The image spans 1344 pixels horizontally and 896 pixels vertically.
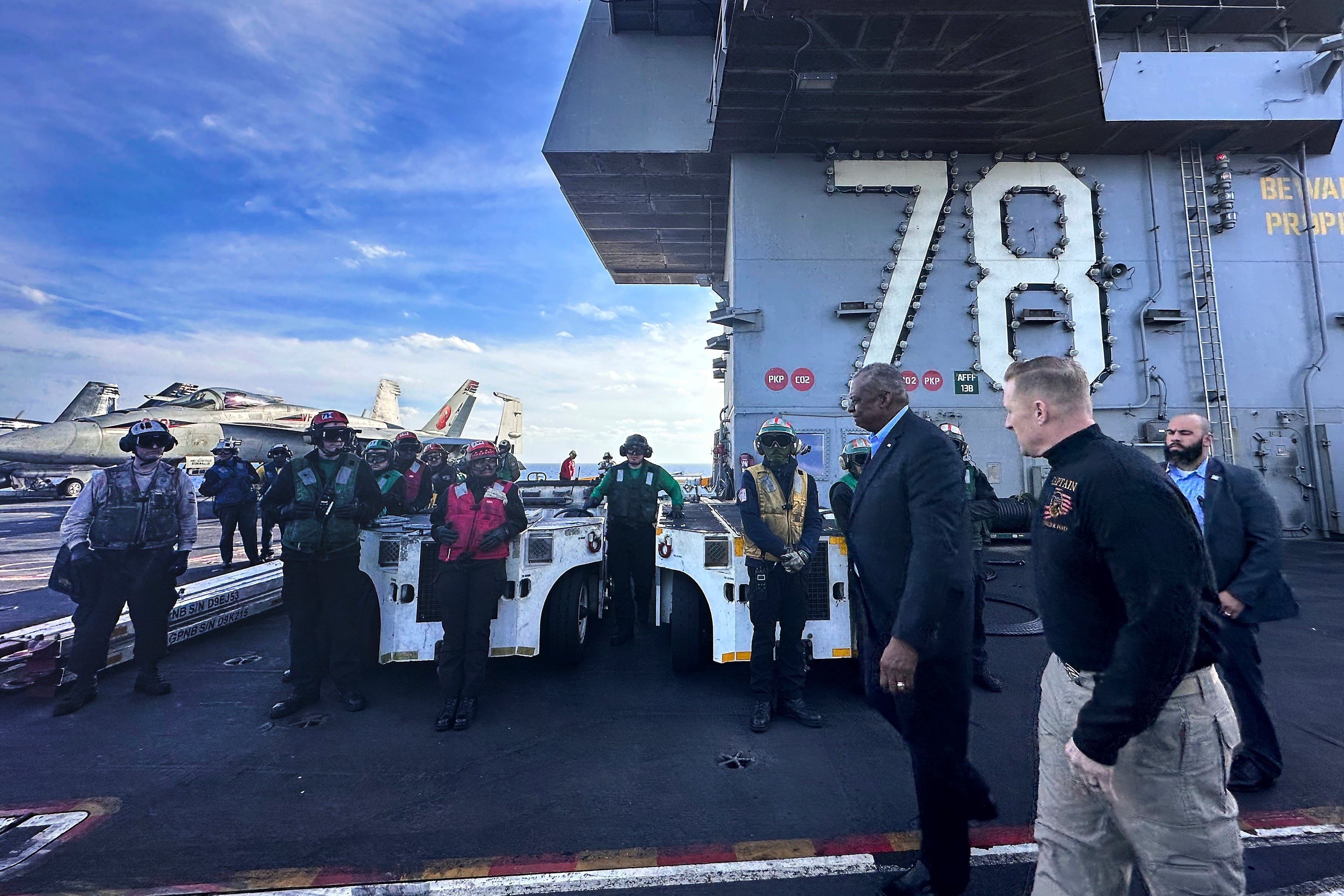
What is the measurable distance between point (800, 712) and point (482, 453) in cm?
296

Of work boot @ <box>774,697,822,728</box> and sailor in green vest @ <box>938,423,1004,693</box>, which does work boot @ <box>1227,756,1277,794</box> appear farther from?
work boot @ <box>774,697,822,728</box>

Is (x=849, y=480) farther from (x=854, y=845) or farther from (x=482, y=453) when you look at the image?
(x=482, y=453)

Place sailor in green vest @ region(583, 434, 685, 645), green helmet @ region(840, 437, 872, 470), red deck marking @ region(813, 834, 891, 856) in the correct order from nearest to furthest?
red deck marking @ region(813, 834, 891, 856) → green helmet @ region(840, 437, 872, 470) → sailor in green vest @ region(583, 434, 685, 645)

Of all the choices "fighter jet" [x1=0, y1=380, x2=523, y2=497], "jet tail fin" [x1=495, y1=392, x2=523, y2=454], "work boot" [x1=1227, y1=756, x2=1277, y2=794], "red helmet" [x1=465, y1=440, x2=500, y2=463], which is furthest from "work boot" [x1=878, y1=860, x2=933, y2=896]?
"jet tail fin" [x1=495, y1=392, x2=523, y2=454]

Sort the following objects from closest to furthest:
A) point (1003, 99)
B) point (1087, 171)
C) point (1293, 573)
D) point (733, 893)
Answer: point (733, 893) < point (1293, 573) < point (1003, 99) < point (1087, 171)

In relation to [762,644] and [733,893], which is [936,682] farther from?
[762,644]

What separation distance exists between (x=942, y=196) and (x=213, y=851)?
478 inches

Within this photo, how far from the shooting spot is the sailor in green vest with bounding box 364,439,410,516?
6164mm

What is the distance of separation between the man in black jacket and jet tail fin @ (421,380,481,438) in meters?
34.6

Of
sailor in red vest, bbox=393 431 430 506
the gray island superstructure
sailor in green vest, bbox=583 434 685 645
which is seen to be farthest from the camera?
the gray island superstructure

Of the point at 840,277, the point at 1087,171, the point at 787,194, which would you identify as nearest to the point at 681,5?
the point at 787,194

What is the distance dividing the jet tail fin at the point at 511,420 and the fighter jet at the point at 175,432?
9266 mm

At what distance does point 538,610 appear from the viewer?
14.7 ft

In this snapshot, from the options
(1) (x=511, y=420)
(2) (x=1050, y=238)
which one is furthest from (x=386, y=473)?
(1) (x=511, y=420)
